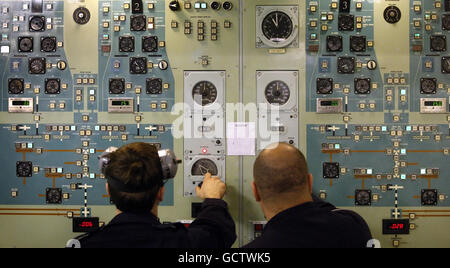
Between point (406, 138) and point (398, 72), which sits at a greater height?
point (398, 72)

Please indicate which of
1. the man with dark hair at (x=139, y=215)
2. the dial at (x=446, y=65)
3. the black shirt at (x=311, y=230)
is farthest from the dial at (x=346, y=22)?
the man with dark hair at (x=139, y=215)

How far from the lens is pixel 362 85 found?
3.31 m

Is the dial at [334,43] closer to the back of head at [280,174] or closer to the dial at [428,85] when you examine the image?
the dial at [428,85]

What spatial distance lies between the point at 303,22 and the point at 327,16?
23 centimetres

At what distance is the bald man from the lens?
1.69 metres

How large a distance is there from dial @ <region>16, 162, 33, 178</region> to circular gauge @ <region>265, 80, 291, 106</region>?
2367 mm

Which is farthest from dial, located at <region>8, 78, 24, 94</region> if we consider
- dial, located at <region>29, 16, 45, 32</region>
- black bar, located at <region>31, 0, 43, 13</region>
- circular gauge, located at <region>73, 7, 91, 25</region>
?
circular gauge, located at <region>73, 7, 91, 25</region>

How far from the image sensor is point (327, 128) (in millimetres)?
3314

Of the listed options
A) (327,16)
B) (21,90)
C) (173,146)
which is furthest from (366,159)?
(21,90)

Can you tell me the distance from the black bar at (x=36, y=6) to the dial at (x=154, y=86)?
4.18 feet

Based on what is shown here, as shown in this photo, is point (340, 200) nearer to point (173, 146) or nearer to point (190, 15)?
point (173, 146)

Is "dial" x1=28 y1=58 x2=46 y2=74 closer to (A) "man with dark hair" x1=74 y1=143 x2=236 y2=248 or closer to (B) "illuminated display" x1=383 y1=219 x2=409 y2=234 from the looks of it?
(A) "man with dark hair" x1=74 y1=143 x2=236 y2=248

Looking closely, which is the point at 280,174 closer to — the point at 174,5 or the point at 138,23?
the point at 174,5

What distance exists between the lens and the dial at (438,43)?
3.32 m
